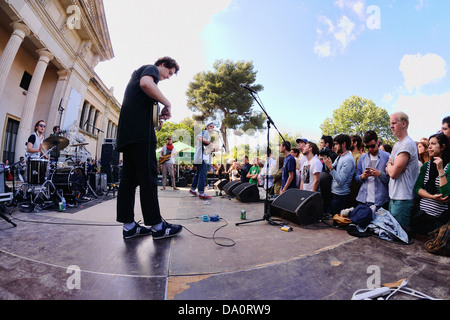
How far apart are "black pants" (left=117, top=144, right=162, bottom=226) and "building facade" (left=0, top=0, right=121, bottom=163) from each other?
491 cm

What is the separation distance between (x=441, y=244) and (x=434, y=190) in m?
0.84

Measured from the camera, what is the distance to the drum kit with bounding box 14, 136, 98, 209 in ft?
13.0

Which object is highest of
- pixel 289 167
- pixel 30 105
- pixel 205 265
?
pixel 30 105

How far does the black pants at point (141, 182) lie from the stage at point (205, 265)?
12.5 inches

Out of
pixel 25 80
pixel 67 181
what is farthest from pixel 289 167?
pixel 25 80

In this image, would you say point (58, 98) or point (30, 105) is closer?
point (30, 105)

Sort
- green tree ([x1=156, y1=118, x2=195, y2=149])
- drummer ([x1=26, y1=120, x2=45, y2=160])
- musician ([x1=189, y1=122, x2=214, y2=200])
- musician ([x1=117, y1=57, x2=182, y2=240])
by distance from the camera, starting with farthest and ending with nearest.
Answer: green tree ([x1=156, y1=118, x2=195, y2=149]), musician ([x1=189, y1=122, x2=214, y2=200]), drummer ([x1=26, y1=120, x2=45, y2=160]), musician ([x1=117, y1=57, x2=182, y2=240])

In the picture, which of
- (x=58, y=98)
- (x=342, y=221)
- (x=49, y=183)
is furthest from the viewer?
(x=58, y=98)

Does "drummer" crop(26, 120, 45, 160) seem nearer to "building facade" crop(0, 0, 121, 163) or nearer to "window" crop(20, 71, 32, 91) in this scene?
"building facade" crop(0, 0, 121, 163)

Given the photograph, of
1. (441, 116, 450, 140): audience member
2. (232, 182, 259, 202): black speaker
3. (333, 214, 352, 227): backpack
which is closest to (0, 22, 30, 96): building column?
(232, 182, 259, 202): black speaker

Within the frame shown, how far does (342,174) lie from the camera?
3434 millimetres

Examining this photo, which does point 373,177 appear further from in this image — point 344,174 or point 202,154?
point 202,154
